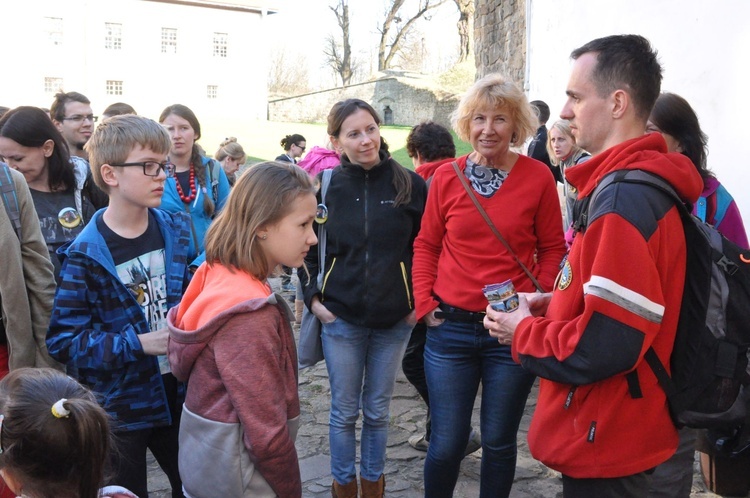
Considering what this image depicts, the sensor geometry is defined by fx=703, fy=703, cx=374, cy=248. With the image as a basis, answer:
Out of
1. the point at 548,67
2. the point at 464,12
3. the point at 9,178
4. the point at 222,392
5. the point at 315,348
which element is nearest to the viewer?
the point at 222,392

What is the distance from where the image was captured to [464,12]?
3406 cm

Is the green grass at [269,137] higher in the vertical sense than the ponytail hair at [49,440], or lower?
higher

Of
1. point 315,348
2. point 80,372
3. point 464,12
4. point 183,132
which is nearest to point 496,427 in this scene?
point 315,348

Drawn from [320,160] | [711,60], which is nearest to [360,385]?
[320,160]

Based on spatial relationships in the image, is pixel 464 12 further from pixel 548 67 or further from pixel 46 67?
pixel 548 67

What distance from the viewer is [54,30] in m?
38.8

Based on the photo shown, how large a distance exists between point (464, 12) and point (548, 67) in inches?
995

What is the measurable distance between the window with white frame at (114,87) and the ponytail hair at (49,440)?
4144 centimetres

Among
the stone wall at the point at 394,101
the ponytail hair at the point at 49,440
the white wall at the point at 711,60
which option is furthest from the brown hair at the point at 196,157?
the stone wall at the point at 394,101

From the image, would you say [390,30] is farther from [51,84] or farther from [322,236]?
[322,236]

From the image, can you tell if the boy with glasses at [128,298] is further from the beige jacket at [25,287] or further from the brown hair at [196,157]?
the brown hair at [196,157]

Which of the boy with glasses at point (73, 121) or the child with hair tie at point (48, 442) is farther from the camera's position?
the boy with glasses at point (73, 121)

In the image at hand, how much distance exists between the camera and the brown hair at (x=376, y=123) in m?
3.63

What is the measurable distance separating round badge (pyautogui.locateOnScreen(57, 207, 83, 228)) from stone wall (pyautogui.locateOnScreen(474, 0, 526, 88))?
9452 mm
